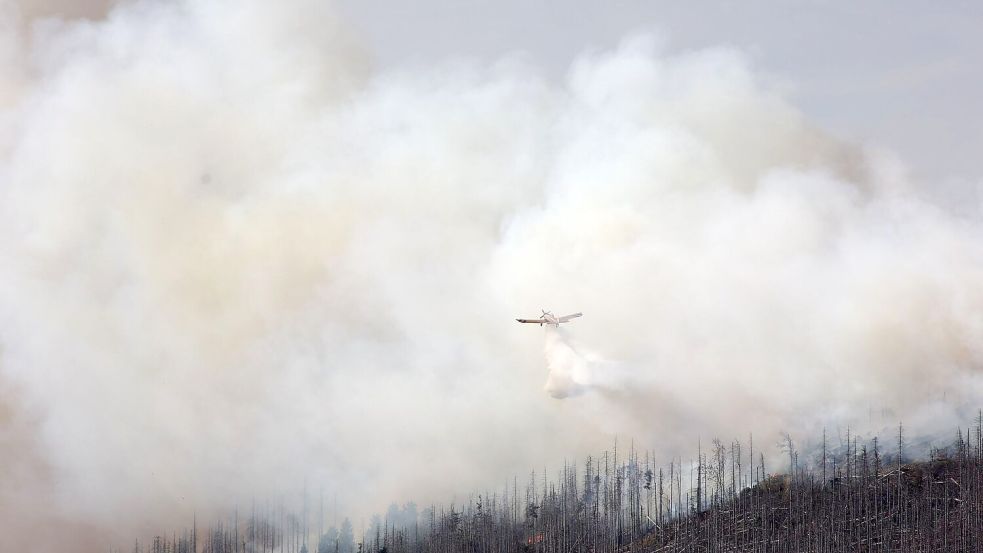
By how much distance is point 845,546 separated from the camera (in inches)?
5344

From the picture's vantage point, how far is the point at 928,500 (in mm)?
142875

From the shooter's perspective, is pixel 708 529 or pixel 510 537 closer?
pixel 708 529

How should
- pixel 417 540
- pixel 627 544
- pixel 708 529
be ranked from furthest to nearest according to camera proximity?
pixel 417 540, pixel 627 544, pixel 708 529

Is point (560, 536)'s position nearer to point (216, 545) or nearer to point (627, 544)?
point (627, 544)

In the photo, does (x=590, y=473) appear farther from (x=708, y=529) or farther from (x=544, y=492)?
(x=708, y=529)

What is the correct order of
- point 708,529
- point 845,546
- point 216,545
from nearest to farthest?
1. point 845,546
2. point 708,529
3. point 216,545

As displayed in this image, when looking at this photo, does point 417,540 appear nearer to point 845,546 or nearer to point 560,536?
point 560,536

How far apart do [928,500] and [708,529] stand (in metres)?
24.0

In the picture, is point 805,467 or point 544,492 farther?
point 544,492

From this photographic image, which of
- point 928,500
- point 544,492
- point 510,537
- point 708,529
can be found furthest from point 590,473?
point 928,500

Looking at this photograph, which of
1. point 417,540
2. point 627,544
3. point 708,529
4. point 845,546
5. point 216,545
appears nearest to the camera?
point 845,546

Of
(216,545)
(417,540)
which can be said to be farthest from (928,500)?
(216,545)

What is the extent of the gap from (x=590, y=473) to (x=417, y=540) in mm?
26699

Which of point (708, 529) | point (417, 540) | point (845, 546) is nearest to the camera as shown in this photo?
point (845, 546)
